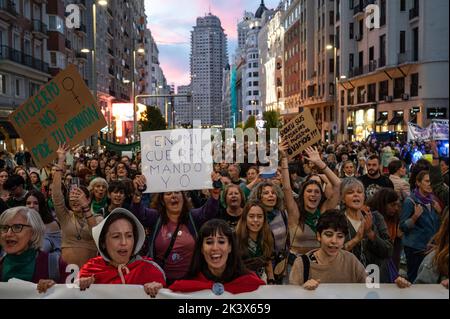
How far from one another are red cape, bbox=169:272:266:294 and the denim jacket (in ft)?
9.66

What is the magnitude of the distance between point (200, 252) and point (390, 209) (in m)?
2.95

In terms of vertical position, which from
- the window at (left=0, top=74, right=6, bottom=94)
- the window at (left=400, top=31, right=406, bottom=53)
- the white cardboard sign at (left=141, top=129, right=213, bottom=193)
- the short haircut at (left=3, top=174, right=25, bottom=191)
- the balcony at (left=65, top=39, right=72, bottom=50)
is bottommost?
the short haircut at (left=3, top=174, right=25, bottom=191)

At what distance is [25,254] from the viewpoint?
4.17 m

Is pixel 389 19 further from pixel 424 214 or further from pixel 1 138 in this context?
pixel 424 214

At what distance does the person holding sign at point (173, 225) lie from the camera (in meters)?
5.04

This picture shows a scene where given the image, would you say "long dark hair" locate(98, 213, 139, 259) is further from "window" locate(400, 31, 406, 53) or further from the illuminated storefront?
the illuminated storefront

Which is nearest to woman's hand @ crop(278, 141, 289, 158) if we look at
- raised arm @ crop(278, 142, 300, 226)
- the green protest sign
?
raised arm @ crop(278, 142, 300, 226)

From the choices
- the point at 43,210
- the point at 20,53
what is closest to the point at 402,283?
the point at 43,210

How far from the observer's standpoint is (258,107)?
151500mm

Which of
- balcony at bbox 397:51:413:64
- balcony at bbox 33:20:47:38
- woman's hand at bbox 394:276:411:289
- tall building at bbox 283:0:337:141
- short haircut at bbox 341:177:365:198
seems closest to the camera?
woman's hand at bbox 394:276:411:289

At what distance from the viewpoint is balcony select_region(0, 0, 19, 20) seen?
31969mm

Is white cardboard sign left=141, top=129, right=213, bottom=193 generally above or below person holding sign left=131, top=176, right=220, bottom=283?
above

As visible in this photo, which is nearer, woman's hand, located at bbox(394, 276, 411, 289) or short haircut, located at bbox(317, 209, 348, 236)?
woman's hand, located at bbox(394, 276, 411, 289)

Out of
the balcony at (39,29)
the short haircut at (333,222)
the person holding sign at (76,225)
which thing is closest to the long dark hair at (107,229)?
the short haircut at (333,222)
